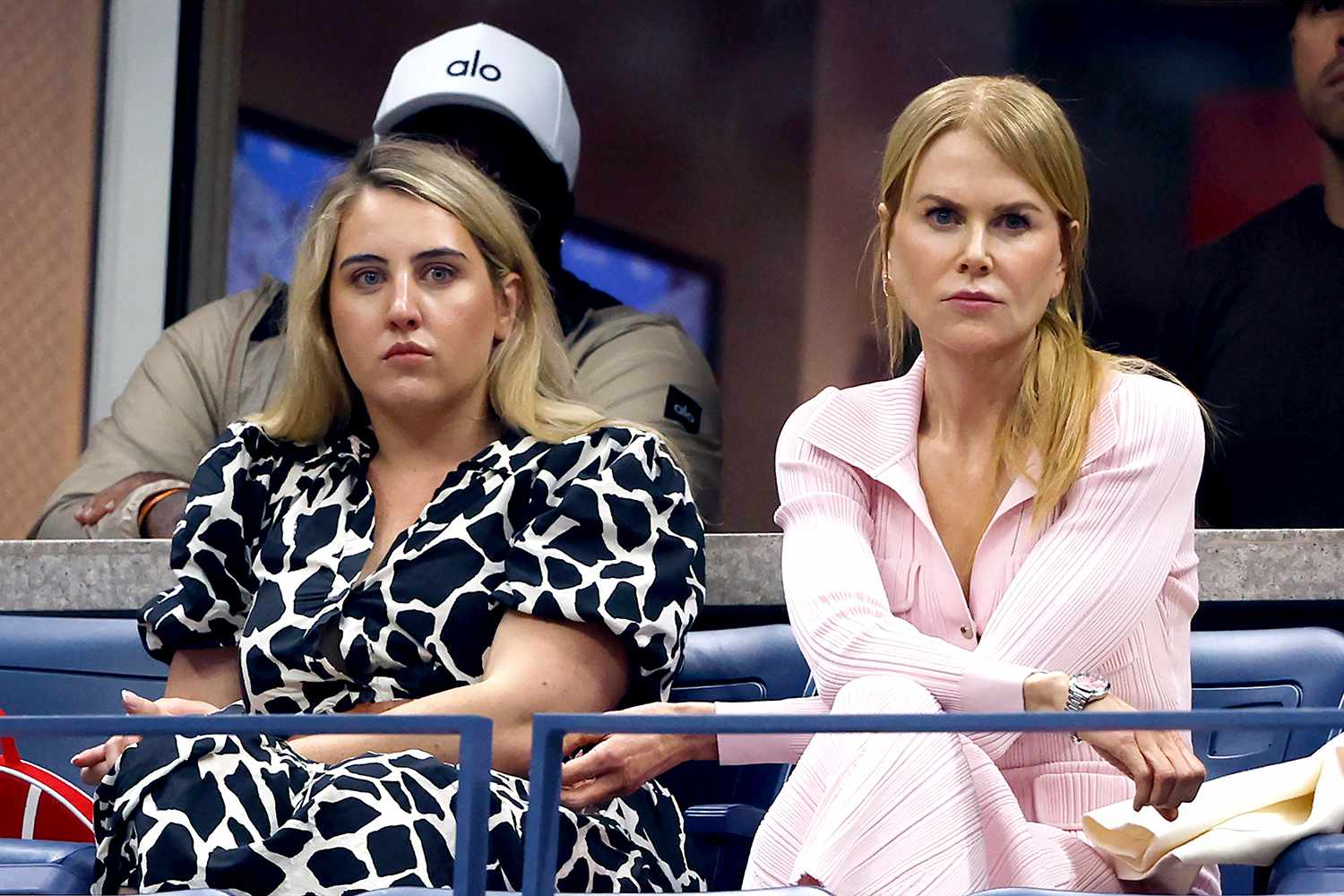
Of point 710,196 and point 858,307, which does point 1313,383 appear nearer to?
point 858,307

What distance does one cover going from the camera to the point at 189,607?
6.75ft

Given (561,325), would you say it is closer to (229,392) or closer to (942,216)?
(229,392)

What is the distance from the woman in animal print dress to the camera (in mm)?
1691

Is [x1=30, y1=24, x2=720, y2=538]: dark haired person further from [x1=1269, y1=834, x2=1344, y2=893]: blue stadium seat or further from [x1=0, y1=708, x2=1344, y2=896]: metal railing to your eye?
[x1=0, y1=708, x2=1344, y2=896]: metal railing

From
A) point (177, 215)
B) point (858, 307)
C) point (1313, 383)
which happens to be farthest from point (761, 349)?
point (177, 215)

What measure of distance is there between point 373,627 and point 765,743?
46cm

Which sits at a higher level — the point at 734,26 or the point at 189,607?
the point at 734,26

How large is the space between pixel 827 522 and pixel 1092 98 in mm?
1412

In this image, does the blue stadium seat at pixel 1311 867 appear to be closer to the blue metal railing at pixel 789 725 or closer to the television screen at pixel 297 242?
the blue metal railing at pixel 789 725

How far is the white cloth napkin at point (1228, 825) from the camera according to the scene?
57.9 inches

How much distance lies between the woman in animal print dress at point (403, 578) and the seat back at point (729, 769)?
0.18ft

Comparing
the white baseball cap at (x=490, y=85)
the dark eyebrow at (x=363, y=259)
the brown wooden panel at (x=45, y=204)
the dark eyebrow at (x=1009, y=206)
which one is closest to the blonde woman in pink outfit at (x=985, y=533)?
the dark eyebrow at (x=1009, y=206)

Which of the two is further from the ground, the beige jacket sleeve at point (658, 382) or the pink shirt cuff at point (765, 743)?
the beige jacket sleeve at point (658, 382)

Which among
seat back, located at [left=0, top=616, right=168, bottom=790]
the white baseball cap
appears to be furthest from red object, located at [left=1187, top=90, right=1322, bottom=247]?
seat back, located at [left=0, top=616, right=168, bottom=790]
